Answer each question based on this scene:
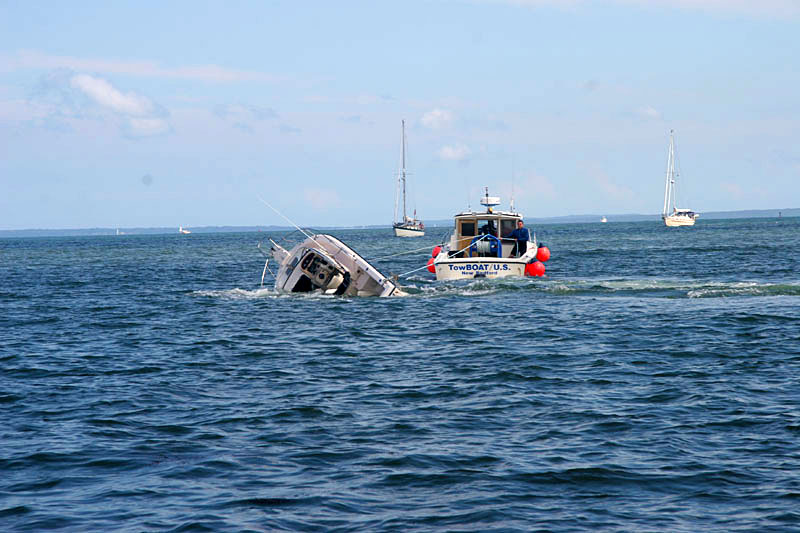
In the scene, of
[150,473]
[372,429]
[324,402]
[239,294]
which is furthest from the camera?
[239,294]

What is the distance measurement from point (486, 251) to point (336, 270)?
7.86 m

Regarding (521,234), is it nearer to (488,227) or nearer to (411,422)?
(488,227)

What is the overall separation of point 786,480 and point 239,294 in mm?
23740

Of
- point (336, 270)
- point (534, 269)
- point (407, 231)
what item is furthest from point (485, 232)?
point (407, 231)

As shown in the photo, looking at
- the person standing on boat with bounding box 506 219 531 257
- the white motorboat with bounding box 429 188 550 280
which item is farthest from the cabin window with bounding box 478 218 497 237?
the person standing on boat with bounding box 506 219 531 257

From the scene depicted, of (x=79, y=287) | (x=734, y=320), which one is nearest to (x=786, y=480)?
(x=734, y=320)

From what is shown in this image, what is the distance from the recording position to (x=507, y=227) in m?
32.5

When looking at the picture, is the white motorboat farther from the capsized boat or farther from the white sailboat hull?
the white sailboat hull

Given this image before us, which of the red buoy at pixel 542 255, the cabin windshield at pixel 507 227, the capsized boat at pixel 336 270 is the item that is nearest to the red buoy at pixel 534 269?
the red buoy at pixel 542 255

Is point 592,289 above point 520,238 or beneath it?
beneath

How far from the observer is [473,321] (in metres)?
20.1

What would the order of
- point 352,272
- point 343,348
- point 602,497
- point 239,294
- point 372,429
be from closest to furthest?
point 602,497 → point 372,429 → point 343,348 → point 352,272 → point 239,294

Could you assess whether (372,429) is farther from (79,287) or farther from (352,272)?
(79,287)

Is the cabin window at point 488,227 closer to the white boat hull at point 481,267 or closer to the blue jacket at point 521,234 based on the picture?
the blue jacket at point 521,234
